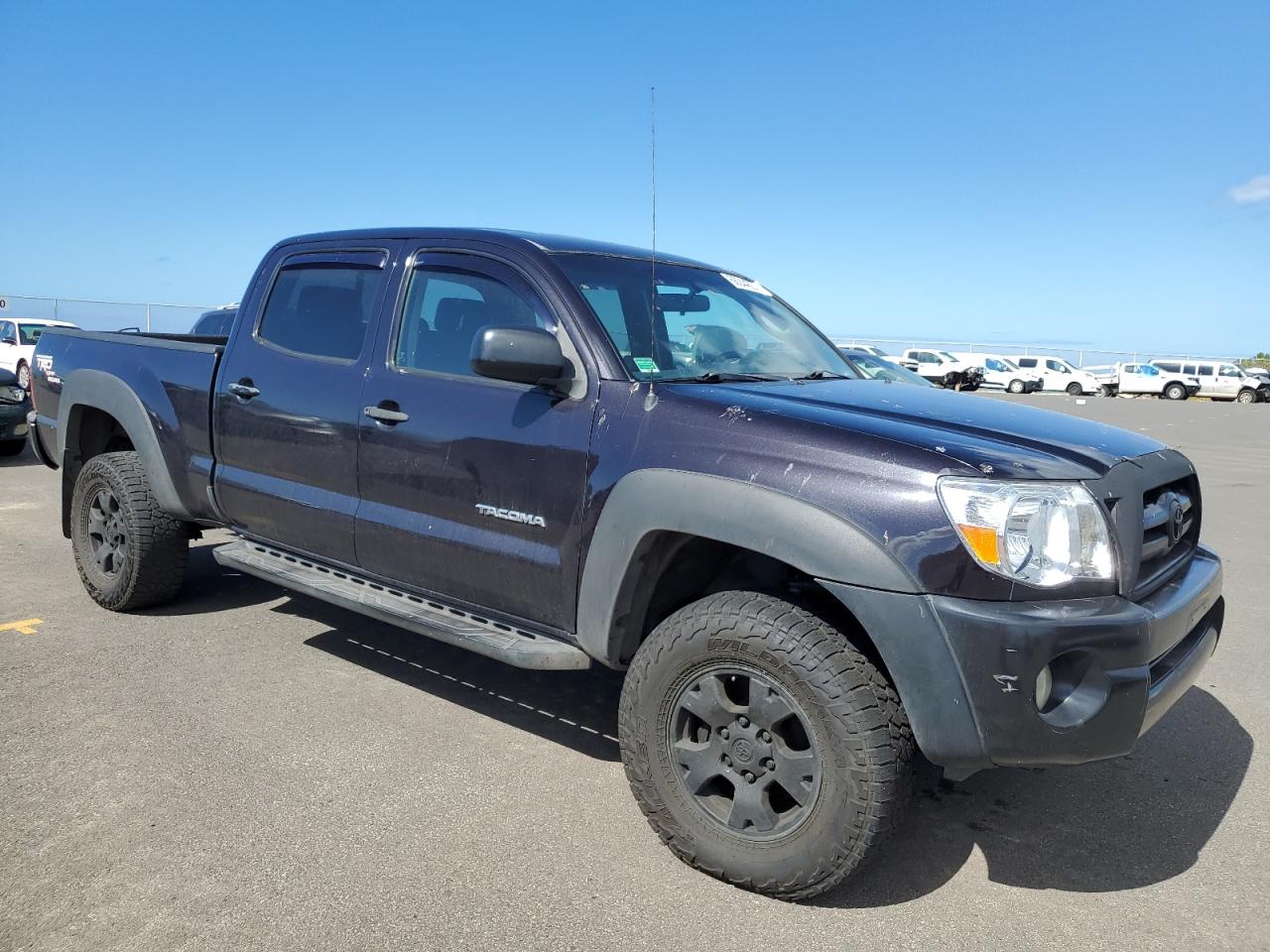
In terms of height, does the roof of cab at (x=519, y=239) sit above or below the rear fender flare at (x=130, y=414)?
above

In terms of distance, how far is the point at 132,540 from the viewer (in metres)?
4.81

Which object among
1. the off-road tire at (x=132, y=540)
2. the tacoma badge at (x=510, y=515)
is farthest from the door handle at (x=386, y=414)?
the off-road tire at (x=132, y=540)

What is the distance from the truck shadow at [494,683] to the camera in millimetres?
3926

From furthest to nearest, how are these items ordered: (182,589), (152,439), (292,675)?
(182,589) → (152,439) → (292,675)

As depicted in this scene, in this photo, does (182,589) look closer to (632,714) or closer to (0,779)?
(0,779)

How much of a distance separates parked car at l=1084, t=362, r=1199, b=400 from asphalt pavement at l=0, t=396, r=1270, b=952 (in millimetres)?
41214

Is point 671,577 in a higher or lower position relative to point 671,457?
lower

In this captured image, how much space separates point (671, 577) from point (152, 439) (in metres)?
2.95

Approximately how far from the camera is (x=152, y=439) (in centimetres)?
472

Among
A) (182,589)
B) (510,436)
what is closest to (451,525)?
(510,436)

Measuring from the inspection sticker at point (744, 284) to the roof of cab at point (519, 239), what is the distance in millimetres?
79

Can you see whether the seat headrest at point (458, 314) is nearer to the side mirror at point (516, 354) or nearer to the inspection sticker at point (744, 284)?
the side mirror at point (516, 354)

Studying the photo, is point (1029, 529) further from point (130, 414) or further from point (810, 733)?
point (130, 414)

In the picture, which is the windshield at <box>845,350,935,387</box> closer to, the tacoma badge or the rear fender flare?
the tacoma badge
